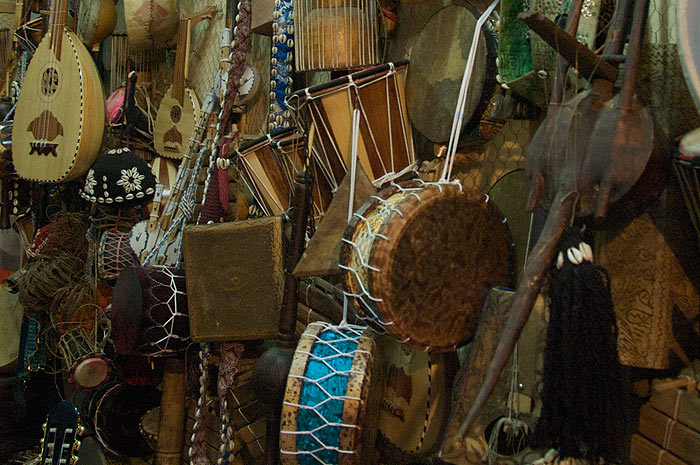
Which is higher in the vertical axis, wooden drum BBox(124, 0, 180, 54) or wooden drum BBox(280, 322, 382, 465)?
wooden drum BBox(124, 0, 180, 54)

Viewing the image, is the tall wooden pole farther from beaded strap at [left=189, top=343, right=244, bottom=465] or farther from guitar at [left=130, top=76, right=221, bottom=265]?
guitar at [left=130, top=76, right=221, bottom=265]

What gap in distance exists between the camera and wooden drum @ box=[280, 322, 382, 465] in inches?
58.9

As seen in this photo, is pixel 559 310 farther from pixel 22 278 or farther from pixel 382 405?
pixel 22 278

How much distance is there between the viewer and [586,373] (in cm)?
110

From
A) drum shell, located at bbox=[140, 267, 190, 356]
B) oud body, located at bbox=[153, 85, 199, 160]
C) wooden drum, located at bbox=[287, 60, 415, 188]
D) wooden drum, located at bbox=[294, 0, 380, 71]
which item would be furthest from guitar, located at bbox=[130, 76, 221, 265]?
wooden drum, located at bbox=[287, 60, 415, 188]

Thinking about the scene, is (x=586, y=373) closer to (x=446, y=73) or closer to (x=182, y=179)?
(x=446, y=73)

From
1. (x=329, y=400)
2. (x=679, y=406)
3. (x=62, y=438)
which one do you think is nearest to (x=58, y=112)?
(x=62, y=438)

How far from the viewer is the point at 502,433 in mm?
1442

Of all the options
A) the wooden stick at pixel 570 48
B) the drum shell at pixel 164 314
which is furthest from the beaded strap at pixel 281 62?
the wooden stick at pixel 570 48

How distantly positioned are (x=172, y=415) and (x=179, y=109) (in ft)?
4.94

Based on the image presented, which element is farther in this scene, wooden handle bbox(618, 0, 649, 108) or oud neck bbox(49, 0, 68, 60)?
oud neck bbox(49, 0, 68, 60)

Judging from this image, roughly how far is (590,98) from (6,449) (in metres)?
3.51

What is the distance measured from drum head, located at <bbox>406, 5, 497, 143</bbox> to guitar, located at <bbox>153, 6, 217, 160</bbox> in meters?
1.56

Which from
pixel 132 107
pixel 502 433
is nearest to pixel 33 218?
pixel 132 107
